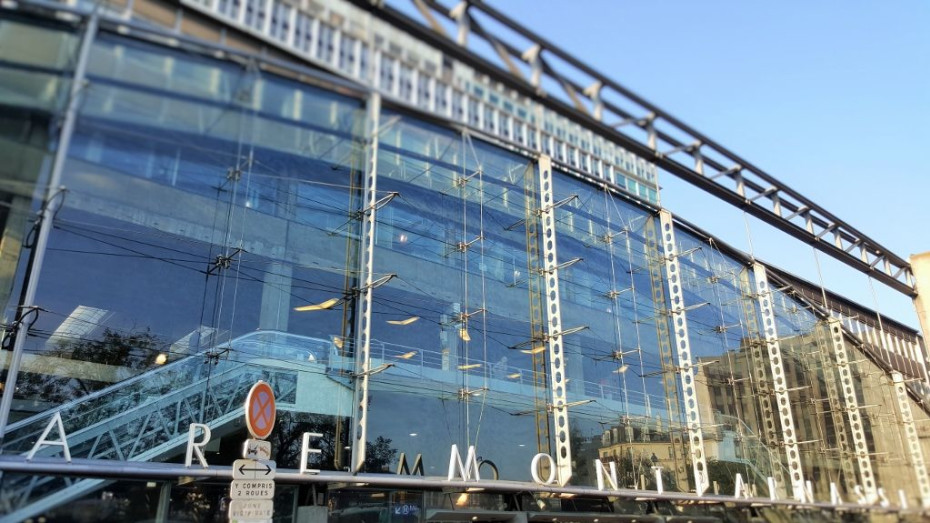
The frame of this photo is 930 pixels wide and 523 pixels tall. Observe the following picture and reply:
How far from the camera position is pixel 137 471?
34.6 feet

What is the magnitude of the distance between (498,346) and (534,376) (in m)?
1.22

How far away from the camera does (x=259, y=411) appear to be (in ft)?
28.0

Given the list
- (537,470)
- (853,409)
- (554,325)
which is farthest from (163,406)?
(853,409)

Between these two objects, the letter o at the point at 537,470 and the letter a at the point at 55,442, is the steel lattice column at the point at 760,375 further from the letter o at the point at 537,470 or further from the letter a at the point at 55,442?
the letter a at the point at 55,442

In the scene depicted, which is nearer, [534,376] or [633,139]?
[534,376]

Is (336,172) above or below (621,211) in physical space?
below

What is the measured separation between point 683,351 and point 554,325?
5769mm

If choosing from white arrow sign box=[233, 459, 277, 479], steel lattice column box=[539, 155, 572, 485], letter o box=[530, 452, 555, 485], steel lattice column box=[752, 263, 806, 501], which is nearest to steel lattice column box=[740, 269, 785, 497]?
steel lattice column box=[752, 263, 806, 501]

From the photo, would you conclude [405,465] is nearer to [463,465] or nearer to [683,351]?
[463,465]

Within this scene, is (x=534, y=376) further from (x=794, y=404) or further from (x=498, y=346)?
(x=794, y=404)

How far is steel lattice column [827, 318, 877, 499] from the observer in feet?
86.8

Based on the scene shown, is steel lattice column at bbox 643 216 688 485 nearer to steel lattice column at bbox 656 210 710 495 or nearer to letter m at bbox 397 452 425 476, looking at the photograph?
steel lattice column at bbox 656 210 710 495

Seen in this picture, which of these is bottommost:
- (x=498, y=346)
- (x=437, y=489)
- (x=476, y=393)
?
(x=437, y=489)

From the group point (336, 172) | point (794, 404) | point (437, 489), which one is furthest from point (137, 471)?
point (794, 404)
